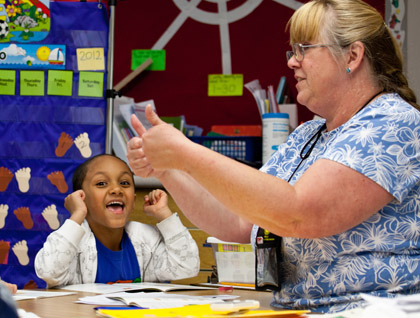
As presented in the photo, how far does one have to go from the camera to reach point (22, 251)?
8.65 ft

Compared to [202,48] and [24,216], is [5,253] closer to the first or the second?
[24,216]

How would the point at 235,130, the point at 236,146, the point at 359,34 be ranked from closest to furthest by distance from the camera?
the point at 359,34
the point at 236,146
the point at 235,130

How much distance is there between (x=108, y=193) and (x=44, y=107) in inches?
28.5

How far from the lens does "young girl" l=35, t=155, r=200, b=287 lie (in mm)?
2014

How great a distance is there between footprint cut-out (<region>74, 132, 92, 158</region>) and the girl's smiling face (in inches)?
14.2

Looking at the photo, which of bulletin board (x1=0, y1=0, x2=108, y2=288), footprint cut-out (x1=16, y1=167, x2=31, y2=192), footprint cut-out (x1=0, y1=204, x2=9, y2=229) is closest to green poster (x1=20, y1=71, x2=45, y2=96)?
bulletin board (x1=0, y1=0, x2=108, y2=288)

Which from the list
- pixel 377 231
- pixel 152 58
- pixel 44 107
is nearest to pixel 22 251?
pixel 44 107

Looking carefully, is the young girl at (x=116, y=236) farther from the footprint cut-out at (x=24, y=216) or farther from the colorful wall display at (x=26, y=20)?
the colorful wall display at (x=26, y=20)

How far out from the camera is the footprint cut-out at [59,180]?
2648 millimetres

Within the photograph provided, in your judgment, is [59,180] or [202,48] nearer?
[59,180]

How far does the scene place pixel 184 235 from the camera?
2.23m

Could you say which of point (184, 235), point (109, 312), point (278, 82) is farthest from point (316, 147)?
point (278, 82)

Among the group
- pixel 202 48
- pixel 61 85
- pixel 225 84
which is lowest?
pixel 61 85

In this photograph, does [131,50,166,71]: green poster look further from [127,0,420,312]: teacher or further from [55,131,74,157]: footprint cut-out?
[127,0,420,312]: teacher
